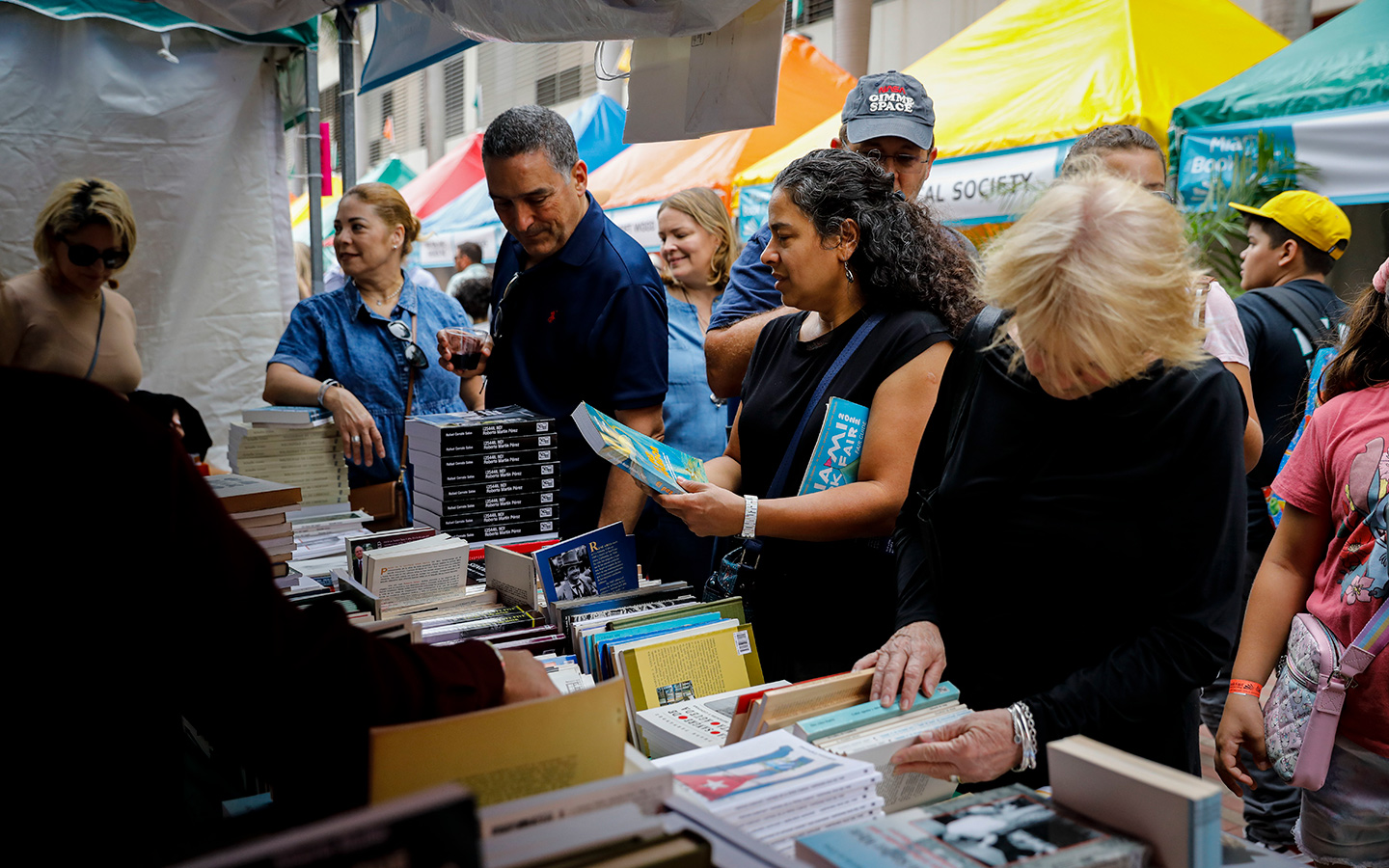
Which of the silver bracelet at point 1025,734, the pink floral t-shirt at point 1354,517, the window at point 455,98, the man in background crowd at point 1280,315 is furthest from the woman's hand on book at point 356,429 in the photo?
the window at point 455,98

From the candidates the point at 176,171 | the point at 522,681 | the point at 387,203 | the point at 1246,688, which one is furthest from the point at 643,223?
the point at 522,681

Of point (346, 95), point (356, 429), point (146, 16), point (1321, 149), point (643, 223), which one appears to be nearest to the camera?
point (356, 429)

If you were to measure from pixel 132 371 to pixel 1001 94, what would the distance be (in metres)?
4.85

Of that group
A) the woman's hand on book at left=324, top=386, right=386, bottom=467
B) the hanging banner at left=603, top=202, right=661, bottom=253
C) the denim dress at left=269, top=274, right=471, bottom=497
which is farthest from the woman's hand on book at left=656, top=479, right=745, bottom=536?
the hanging banner at left=603, top=202, right=661, bottom=253

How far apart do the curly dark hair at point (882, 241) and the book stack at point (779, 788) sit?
1126 mm

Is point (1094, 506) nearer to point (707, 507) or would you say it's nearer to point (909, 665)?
point (909, 665)

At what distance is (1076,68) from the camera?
5648mm

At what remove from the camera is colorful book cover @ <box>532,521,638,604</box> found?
2014 mm

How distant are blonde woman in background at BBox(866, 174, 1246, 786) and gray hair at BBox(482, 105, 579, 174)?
146cm

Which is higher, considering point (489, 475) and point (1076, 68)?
point (1076, 68)

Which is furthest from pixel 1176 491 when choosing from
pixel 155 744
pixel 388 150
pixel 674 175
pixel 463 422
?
pixel 388 150

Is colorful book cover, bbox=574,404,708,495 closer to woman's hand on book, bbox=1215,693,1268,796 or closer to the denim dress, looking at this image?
woman's hand on book, bbox=1215,693,1268,796

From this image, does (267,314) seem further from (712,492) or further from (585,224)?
(712,492)

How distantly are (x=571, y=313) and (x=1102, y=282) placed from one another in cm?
161
